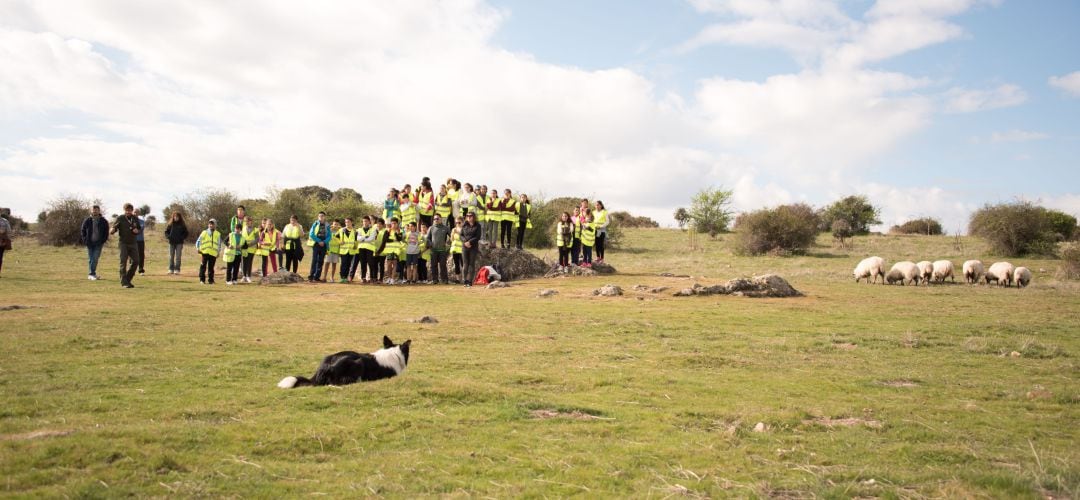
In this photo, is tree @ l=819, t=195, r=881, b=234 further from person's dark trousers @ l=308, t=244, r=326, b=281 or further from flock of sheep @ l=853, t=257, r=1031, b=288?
person's dark trousers @ l=308, t=244, r=326, b=281

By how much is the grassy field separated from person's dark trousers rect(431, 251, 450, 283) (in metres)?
6.77

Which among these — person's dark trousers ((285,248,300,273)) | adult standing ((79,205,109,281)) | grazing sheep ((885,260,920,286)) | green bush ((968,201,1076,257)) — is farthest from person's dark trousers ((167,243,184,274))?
green bush ((968,201,1076,257))

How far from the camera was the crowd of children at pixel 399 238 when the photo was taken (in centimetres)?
2189

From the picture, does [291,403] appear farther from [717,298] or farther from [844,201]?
[844,201]

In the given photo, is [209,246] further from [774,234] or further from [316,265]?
[774,234]

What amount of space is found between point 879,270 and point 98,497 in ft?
87.8

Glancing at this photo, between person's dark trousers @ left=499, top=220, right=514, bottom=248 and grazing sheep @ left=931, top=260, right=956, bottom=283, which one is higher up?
person's dark trousers @ left=499, top=220, right=514, bottom=248

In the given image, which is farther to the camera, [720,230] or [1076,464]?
[720,230]

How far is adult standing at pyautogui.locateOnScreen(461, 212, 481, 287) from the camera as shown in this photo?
2128cm

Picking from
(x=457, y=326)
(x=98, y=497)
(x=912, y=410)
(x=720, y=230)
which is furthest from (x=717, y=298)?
(x=720, y=230)

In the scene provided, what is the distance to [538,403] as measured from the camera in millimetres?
7289

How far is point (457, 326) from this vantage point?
44.7 ft

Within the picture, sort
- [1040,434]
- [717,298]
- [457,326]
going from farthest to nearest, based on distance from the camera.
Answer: [717,298], [457,326], [1040,434]

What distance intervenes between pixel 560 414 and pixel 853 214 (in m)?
54.0
